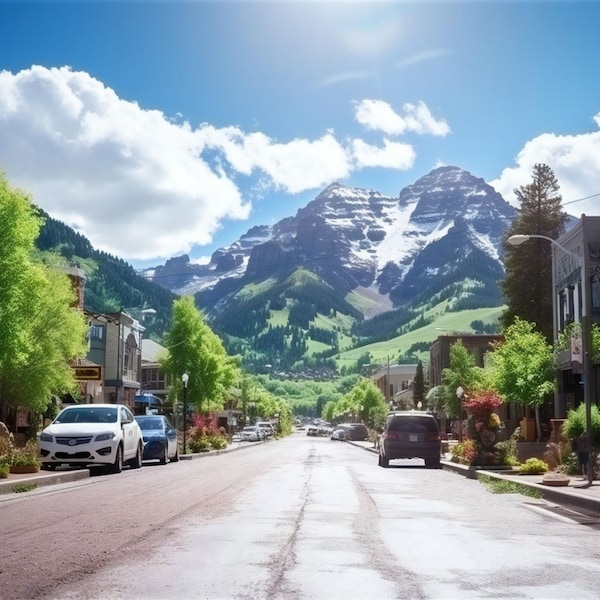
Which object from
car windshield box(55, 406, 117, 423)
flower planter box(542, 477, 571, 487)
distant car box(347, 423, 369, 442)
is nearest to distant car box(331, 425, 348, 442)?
distant car box(347, 423, 369, 442)

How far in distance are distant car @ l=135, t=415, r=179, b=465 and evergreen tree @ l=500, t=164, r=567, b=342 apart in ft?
135

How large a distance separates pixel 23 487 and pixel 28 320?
18690 millimetres

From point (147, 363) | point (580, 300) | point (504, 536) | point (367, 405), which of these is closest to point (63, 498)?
point (504, 536)

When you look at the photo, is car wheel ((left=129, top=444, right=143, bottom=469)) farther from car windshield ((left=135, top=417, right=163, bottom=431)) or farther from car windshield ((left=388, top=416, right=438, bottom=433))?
car windshield ((left=388, top=416, right=438, bottom=433))

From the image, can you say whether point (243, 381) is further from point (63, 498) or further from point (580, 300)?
point (63, 498)

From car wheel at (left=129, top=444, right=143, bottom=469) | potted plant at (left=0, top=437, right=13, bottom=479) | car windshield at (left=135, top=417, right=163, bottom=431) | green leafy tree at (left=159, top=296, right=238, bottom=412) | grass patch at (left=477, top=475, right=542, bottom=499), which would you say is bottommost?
grass patch at (left=477, top=475, right=542, bottom=499)

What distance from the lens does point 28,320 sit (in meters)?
36.6

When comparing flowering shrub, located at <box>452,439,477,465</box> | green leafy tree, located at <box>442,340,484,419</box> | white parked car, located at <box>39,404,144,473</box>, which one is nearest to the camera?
white parked car, located at <box>39,404,144,473</box>

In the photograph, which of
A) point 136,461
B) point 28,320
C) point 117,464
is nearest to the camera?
point 117,464

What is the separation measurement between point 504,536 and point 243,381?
135m

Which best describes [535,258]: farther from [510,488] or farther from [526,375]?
[510,488]

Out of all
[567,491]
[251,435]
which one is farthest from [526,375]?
[251,435]

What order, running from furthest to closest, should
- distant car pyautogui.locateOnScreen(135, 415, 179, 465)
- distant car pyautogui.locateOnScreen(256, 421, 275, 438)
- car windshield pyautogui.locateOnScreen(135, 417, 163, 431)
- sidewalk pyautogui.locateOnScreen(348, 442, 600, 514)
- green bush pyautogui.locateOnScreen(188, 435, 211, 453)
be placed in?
distant car pyautogui.locateOnScreen(256, 421, 275, 438)
green bush pyautogui.locateOnScreen(188, 435, 211, 453)
car windshield pyautogui.locateOnScreen(135, 417, 163, 431)
distant car pyautogui.locateOnScreen(135, 415, 179, 465)
sidewalk pyautogui.locateOnScreen(348, 442, 600, 514)

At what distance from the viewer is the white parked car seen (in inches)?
985
